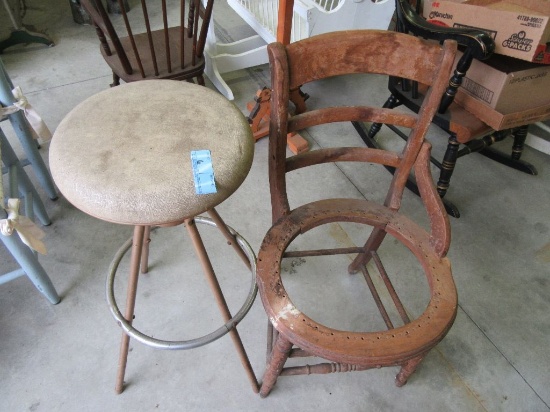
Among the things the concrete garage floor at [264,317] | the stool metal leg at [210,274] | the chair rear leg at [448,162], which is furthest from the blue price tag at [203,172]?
the chair rear leg at [448,162]

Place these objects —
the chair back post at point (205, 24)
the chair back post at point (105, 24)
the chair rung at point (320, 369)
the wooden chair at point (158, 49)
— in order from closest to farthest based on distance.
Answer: the chair rung at point (320, 369), the chair back post at point (105, 24), the wooden chair at point (158, 49), the chair back post at point (205, 24)

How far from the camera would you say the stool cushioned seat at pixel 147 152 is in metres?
0.74

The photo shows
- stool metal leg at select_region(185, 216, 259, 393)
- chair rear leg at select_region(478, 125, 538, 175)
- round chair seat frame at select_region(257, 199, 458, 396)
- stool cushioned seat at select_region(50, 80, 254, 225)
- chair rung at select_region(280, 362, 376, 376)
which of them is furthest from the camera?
chair rear leg at select_region(478, 125, 538, 175)

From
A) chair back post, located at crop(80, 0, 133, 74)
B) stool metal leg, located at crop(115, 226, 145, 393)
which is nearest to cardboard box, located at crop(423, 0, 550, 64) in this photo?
chair back post, located at crop(80, 0, 133, 74)

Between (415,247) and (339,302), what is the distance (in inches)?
22.2

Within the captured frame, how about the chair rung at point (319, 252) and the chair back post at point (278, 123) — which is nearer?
the chair back post at point (278, 123)

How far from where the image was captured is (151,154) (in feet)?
2.59

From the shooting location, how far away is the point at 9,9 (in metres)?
2.78

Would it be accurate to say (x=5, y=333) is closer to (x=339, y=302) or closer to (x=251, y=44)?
(x=339, y=302)

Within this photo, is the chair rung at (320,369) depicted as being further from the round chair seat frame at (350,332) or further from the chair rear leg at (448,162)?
the chair rear leg at (448,162)

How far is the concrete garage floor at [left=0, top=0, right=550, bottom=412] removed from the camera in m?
1.30

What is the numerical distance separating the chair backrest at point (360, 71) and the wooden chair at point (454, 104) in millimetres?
584

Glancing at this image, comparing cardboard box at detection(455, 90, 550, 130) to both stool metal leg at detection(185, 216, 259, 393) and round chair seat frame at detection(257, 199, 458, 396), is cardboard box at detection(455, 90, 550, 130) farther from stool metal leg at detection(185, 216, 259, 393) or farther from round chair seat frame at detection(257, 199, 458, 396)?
stool metal leg at detection(185, 216, 259, 393)

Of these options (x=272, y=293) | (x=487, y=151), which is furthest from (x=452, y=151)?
(x=272, y=293)
